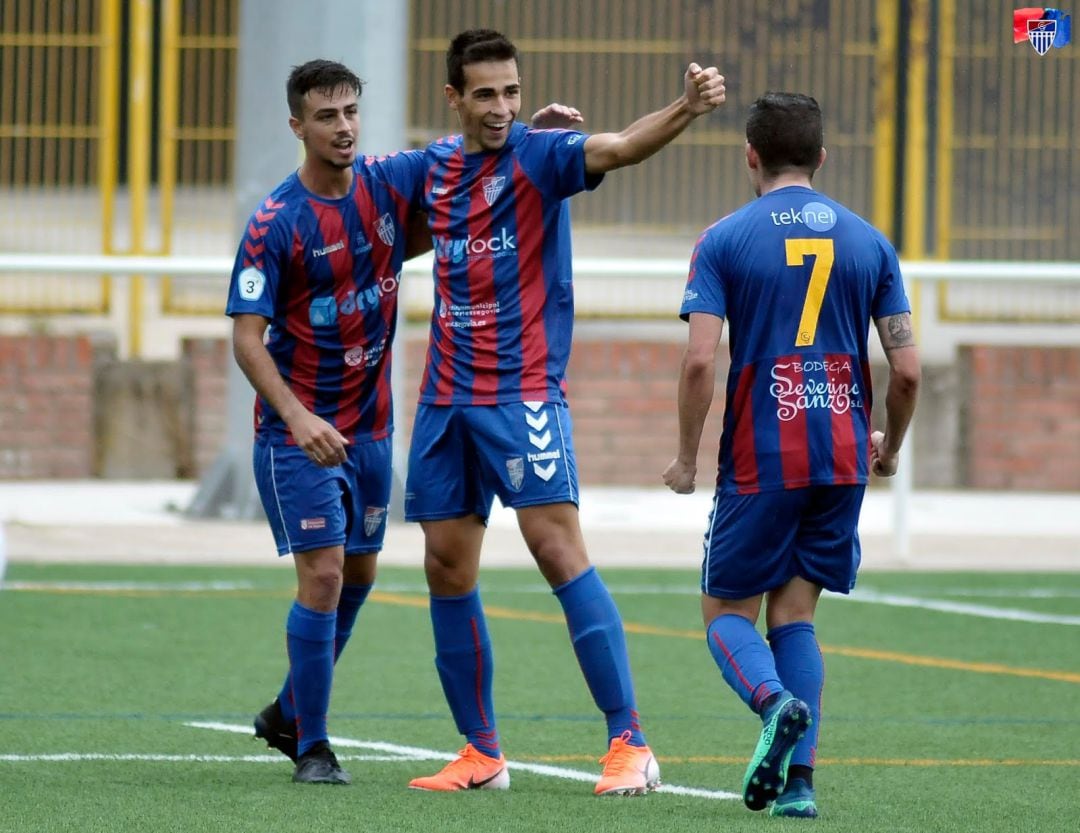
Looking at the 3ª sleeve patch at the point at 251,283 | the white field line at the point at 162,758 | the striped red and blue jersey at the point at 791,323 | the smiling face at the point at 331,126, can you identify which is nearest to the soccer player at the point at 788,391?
the striped red and blue jersey at the point at 791,323

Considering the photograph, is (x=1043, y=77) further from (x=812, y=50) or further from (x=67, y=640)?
(x=67, y=640)

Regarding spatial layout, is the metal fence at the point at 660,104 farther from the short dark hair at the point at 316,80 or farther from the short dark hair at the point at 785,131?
the short dark hair at the point at 785,131

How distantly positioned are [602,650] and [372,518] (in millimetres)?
779

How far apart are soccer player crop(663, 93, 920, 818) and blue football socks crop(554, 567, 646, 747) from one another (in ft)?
1.09

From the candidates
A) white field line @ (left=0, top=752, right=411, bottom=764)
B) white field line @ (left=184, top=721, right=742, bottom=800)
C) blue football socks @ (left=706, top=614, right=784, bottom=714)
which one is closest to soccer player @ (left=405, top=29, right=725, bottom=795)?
white field line @ (left=184, top=721, right=742, bottom=800)

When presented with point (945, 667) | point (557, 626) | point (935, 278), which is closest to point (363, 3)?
point (935, 278)

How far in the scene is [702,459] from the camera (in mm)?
14320

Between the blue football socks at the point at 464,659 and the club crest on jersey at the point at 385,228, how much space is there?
0.96 metres

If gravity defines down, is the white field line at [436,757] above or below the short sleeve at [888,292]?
below

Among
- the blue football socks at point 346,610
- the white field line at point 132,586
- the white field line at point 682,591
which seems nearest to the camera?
the blue football socks at point 346,610

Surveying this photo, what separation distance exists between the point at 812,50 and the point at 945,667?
849cm

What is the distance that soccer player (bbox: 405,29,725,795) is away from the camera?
17.0 ft

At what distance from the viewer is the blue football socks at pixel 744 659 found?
186 inches

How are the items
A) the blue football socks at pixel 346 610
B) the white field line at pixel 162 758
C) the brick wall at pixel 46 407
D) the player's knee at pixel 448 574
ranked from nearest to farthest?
the player's knee at pixel 448 574 < the white field line at pixel 162 758 < the blue football socks at pixel 346 610 < the brick wall at pixel 46 407
